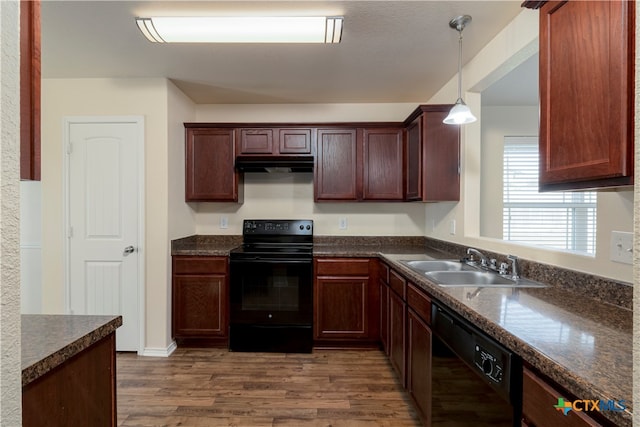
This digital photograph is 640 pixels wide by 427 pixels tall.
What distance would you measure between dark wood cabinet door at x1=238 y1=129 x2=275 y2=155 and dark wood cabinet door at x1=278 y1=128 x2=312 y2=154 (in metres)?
0.10

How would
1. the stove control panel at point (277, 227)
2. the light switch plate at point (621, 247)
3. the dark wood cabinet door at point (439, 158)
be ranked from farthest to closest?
→ the stove control panel at point (277, 227) < the dark wood cabinet door at point (439, 158) < the light switch plate at point (621, 247)

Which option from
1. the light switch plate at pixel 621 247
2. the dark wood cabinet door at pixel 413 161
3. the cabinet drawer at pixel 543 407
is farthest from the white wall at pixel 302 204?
the cabinet drawer at pixel 543 407

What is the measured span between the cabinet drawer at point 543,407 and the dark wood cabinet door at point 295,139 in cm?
260

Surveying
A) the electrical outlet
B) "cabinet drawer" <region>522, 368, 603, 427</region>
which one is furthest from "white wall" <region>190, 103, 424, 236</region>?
"cabinet drawer" <region>522, 368, 603, 427</region>

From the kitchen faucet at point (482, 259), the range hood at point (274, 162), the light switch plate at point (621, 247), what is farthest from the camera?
the range hood at point (274, 162)

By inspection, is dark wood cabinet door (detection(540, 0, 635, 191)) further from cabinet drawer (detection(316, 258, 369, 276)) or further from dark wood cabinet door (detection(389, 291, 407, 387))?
cabinet drawer (detection(316, 258, 369, 276))

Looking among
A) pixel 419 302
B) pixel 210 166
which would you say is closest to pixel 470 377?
pixel 419 302

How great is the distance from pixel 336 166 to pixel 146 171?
69.3 inches

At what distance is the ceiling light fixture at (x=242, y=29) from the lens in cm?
186

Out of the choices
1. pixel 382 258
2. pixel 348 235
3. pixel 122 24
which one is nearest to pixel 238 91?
pixel 122 24

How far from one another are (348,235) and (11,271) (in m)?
2.97

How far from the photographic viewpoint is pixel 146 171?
9.04ft

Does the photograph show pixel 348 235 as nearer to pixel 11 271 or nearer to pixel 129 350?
pixel 129 350

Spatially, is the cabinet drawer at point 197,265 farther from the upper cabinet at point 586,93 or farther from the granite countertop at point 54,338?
the upper cabinet at point 586,93
